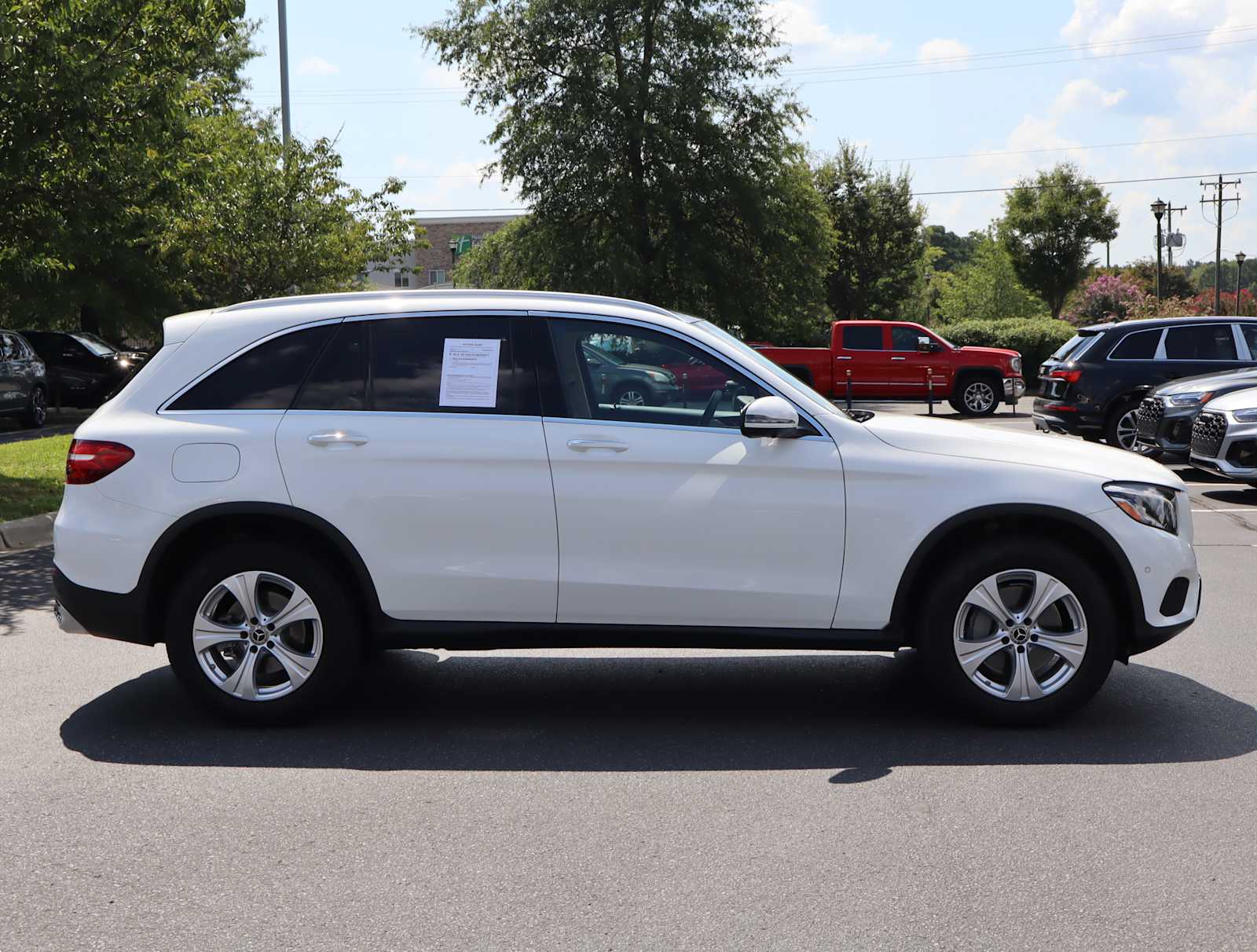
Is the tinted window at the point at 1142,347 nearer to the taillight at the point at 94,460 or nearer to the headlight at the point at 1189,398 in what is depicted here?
the headlight at the point at 1189,398

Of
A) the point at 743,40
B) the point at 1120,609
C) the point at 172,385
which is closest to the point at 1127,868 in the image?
the point at 1120,609

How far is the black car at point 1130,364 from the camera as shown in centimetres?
1733

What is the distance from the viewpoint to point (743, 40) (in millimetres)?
35562

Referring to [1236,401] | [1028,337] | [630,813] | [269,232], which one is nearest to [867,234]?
[1028,337]

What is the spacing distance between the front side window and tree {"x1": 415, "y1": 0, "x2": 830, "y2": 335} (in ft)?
93.1

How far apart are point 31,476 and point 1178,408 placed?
41.0 feet

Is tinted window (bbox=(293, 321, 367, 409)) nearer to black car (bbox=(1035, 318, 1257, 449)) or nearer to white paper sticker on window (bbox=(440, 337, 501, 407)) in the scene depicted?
white paper sticker on window (bbox=(440, 337, 501, 407))

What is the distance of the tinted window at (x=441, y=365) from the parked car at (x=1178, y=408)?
10818mm

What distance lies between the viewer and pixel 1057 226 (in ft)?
174

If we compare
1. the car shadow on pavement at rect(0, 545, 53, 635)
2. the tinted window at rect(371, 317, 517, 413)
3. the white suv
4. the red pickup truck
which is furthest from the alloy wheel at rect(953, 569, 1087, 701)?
the red pickup truck

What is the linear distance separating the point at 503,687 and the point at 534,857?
228 centimetres

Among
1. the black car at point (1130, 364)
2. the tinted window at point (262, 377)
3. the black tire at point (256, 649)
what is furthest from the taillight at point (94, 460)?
the black car at point (1130, 364)

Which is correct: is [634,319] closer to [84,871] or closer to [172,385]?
[172,385]

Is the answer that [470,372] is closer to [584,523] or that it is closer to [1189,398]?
[584,523]
